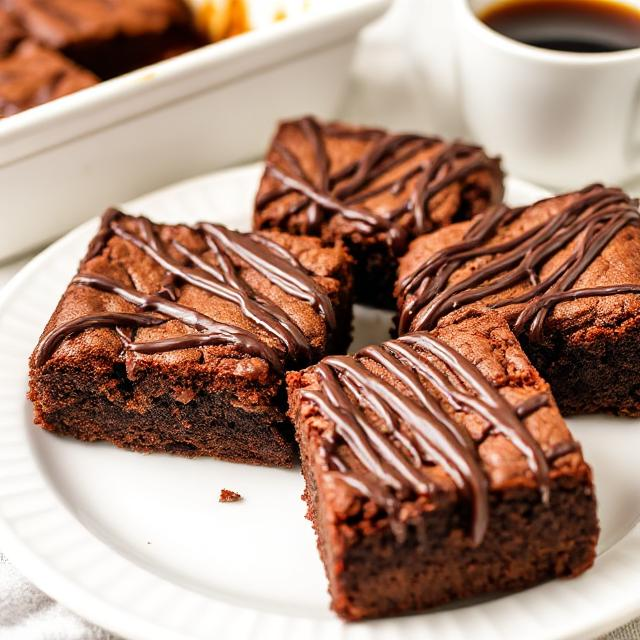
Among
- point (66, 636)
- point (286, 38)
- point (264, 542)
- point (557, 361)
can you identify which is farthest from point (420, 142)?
point (66, 636)

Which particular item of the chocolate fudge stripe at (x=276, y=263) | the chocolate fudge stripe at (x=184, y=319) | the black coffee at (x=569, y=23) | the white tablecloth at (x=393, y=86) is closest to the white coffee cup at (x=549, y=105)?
the black coffee at (x=569, y=23)

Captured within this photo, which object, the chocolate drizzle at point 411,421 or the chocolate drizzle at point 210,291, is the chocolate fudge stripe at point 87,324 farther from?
the chocolate drizzle at point 411,421

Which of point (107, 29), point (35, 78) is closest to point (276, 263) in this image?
point (35, 78)

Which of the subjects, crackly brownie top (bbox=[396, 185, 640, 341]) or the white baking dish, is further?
the white baking dish

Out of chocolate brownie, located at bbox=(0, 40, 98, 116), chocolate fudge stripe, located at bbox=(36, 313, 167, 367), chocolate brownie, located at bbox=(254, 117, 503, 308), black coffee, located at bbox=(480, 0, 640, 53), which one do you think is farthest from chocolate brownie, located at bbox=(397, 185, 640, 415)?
chocolate brownie, located at bbox=(0, 40, 98, 116)

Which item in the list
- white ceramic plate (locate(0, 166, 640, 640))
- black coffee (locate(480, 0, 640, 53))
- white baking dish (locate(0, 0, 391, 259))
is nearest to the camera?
white ceramic plate (locate(0, 166, 640, 640))

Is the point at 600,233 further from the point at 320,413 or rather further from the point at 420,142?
the point at 320,413

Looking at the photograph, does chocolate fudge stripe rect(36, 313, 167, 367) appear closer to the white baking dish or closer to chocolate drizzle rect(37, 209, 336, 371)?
chocolate drizzle rect(37, 209, 336, 371)
